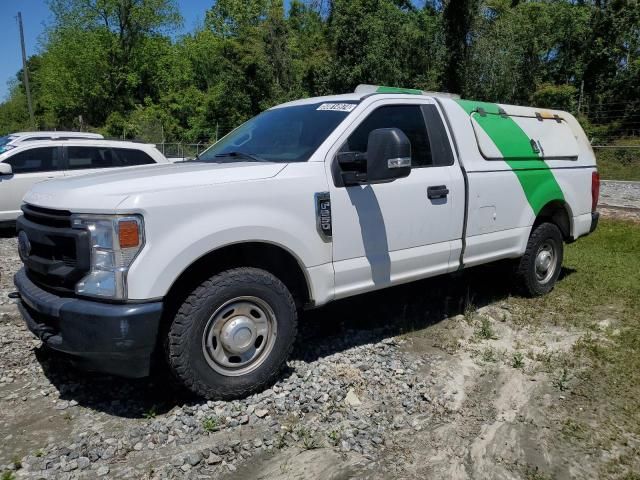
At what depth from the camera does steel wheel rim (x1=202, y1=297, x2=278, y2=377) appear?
11.4 feet

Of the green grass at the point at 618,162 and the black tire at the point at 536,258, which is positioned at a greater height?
the green grass at the point at 618,162

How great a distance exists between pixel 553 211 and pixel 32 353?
→ 535cm

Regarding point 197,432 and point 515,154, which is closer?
point 197,432

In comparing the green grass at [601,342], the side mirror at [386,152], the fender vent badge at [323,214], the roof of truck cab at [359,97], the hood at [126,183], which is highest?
the roof of truck cab at [359,97]

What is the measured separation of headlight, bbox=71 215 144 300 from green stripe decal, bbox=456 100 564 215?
3.34 metres

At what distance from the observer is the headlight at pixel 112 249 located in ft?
10.00

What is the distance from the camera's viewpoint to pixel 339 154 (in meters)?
3.94

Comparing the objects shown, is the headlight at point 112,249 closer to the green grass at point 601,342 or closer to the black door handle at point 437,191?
the black door handle at point 437,191

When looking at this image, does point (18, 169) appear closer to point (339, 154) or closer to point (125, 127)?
point (339, 154)

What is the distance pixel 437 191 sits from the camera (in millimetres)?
4512

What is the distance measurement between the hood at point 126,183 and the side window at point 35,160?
21.5ft

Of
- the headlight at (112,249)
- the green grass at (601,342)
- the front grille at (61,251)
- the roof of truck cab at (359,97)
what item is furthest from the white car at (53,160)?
the green grass at (601,342)

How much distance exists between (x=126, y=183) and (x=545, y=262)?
464cm

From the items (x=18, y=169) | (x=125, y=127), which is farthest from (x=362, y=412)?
(x=125, y=127)
